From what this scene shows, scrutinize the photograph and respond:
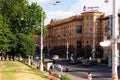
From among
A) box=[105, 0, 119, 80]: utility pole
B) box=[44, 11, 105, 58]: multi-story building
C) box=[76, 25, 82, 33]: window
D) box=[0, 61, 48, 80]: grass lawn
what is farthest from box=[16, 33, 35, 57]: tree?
box=[105, 0, 119, 80]: utility pole

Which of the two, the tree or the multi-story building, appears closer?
the tree

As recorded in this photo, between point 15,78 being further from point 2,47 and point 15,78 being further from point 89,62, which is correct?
point 89,62

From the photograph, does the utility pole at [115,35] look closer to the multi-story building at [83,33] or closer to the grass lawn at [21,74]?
the grass lawn at [21,74]

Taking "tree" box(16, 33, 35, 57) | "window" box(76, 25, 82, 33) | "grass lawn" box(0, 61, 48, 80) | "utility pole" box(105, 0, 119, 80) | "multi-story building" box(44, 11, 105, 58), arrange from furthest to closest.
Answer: "window" box(76, 25, 82, 33) < "multi-story building" box(44, 11, 105, 58) < "tree" box(16, 33, 35, 57) < "grass lawn" box(0, 61, 48, 80) < "utility pole" box(105, 0, 119, 80)

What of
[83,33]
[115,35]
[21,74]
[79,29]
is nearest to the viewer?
[115,35]

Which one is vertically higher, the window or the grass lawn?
the window

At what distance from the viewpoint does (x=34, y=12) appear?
101688 millimetres

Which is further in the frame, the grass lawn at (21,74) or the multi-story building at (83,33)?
the multi-story building at (83,33)

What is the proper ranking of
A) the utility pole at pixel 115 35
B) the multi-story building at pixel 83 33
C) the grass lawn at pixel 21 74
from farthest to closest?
1. the multi-story building at pixel 83 33
2. the grass lawn at pixel 21 74
3. the utility pole at pixel 115 35

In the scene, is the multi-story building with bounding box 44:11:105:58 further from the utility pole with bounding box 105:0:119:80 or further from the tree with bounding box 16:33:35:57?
the utility pole with bounding box 105:0:119:80

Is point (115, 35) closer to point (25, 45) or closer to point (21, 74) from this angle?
point (21, 74)

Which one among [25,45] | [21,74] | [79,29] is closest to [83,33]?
[79,29]

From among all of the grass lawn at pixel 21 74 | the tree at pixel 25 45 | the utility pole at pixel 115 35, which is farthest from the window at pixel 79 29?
the utility pole at pixel 115 35

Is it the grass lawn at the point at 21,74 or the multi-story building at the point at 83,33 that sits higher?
the multi-story building at the point at 83,33
